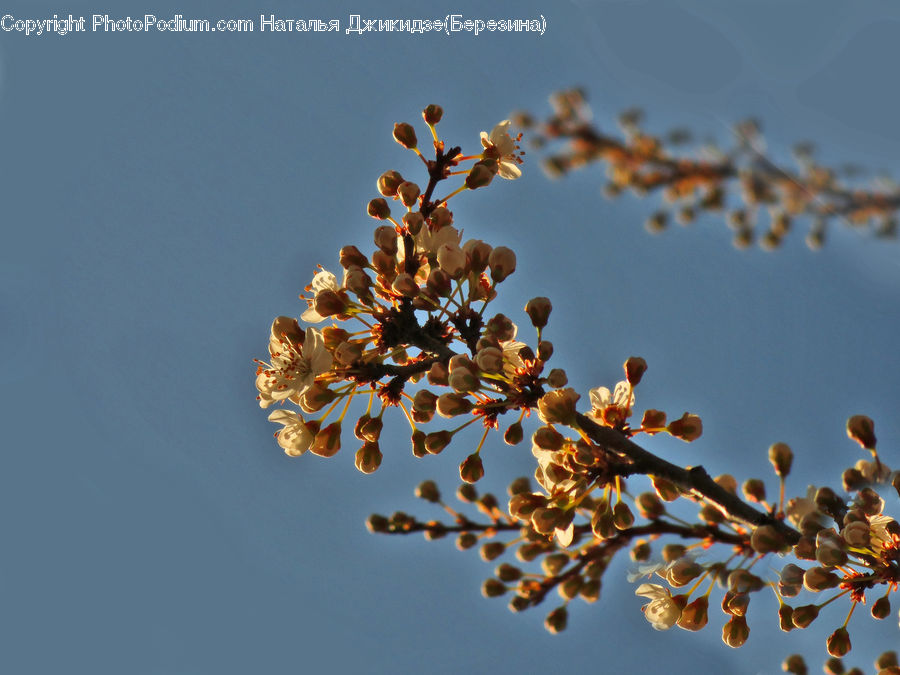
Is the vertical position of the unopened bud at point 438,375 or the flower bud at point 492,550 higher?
the unopened bud at point 438,375

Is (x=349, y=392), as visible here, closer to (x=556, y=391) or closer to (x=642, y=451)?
(x=556, y=391)

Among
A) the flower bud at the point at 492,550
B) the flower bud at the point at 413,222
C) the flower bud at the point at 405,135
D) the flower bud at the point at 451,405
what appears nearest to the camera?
the flower bud at the point at 451,405

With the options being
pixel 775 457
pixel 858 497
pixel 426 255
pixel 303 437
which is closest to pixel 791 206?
pixel 775 457

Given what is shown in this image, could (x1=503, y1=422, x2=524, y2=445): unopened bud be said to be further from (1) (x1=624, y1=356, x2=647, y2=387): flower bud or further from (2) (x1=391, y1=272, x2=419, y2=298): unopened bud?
(2) (x1=391, y1=272, x2=419, y2=298): unopened bud

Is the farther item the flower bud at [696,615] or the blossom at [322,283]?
the blossom at [322,283]

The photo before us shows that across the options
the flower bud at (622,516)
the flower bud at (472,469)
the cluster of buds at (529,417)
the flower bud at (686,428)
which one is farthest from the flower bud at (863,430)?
the flower bud at (472,469)

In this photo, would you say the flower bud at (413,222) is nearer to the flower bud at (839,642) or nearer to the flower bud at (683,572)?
the flower bud at (683,572)

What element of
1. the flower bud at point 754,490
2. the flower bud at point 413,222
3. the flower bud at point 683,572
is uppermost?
the flower bud at point 413,222
